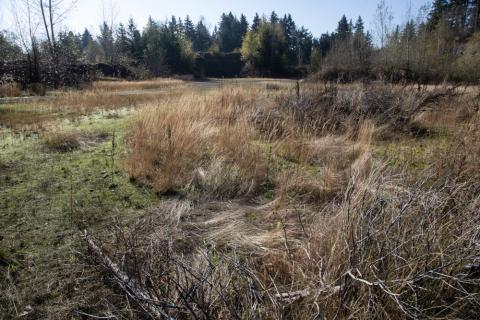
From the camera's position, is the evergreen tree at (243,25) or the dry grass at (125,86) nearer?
the dry grass at (125,86)

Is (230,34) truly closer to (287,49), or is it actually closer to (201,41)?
(201,41)

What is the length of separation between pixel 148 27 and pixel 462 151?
49.8 m

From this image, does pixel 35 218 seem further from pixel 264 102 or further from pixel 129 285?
pixel 264 102

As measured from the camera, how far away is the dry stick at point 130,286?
1349 millimetres

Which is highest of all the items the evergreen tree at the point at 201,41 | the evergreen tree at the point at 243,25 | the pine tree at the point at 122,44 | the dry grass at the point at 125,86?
the evergreen tree at the point at 243,25

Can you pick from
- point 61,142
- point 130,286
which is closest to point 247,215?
point 130,286

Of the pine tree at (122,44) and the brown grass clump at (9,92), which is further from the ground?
the pine tree at (122,44)

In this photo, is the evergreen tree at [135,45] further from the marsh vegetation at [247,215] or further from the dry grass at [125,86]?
the marsh vegetation at [247,215]

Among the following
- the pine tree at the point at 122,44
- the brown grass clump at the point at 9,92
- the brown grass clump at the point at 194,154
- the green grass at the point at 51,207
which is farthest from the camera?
the pine tree at the point at 122,44

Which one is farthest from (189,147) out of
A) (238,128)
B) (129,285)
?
(129,285)

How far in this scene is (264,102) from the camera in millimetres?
6512

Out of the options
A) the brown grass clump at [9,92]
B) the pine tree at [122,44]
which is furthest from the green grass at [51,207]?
the pine tree at [122,44]

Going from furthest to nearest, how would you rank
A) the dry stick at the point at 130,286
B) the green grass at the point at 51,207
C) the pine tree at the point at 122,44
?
the pine tree at the point at 122,44
the green grass at the point at 51,207
the dry stick at the point at 130,286

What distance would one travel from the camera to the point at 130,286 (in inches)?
59.6
